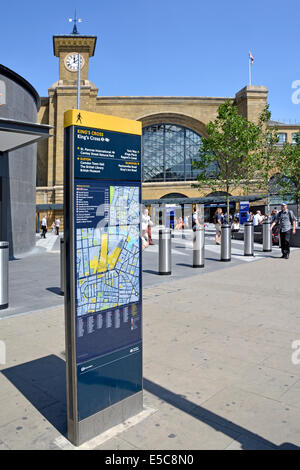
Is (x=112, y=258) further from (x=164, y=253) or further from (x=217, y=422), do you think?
(x=164, y=253)

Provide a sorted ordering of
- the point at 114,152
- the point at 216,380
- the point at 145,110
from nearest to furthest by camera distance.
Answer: the point at 114,152
the point at 216,380
the point at 145,110

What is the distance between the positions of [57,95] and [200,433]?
48.8m

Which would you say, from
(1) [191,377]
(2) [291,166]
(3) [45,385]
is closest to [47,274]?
(3) [45,385]

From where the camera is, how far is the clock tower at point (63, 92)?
45969mm

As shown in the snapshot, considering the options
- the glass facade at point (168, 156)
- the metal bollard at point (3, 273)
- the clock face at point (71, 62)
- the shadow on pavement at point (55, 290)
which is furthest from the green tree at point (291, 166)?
the clock face at point (71, 62)

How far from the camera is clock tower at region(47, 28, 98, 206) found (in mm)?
45969

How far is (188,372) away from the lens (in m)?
3.69

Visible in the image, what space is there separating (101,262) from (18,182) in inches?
495

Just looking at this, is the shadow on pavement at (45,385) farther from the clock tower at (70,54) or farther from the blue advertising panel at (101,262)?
the clock tower at (70,54)

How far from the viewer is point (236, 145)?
26.6 metres

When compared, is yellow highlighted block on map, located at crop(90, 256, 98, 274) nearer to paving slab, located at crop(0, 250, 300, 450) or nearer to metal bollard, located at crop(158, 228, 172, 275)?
paving slab, located at crop(0, 250, 300, 450)

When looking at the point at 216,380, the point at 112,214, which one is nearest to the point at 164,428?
the point at 216,380

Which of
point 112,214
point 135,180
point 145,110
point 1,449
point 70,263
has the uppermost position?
point 145,110
